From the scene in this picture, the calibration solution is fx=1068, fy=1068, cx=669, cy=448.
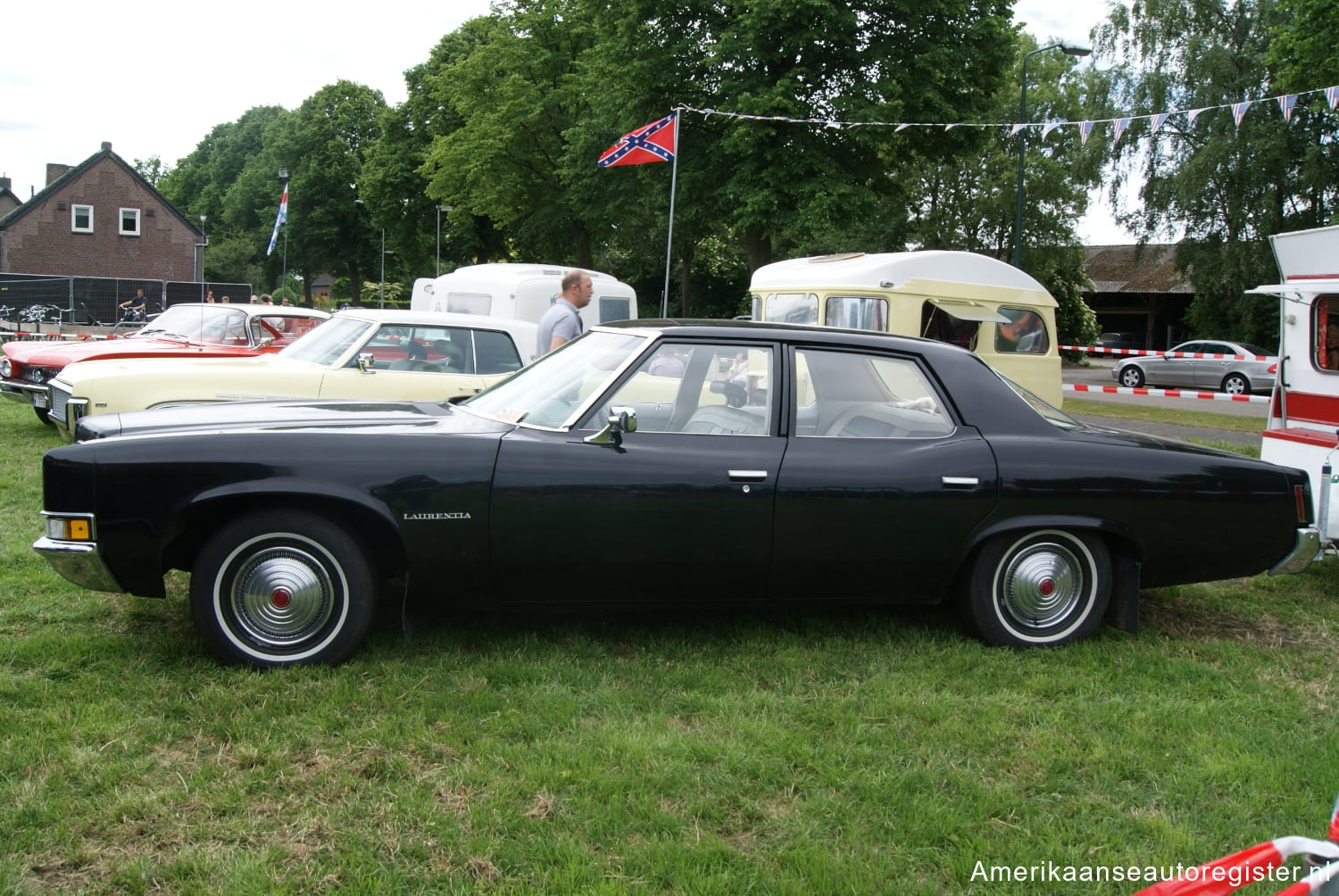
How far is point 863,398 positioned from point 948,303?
7.89 m

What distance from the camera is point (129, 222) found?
51031 mm

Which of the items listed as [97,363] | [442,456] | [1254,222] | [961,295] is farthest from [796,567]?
[1254,222]

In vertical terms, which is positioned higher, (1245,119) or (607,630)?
(1245,119)

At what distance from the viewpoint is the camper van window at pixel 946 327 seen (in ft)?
40.2

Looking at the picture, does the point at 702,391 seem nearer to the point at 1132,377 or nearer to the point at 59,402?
the point at 59,402

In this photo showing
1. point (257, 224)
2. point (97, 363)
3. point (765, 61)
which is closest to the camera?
point (97, 363)

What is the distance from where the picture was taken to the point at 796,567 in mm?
4629

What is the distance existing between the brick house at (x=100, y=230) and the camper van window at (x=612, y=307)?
122 ft

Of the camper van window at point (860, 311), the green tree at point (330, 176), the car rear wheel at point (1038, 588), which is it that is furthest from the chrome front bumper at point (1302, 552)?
the green tree at point (330, 176)

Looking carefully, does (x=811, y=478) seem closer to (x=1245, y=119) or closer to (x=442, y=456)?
(x=442, y=456)

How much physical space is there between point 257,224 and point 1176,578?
75.0m

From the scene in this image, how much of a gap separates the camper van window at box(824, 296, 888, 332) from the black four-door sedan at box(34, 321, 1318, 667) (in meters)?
6.88

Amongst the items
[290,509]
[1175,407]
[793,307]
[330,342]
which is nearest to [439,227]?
[1175,407]

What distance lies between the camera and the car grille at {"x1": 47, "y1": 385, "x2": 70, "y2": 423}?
8.52 meters
